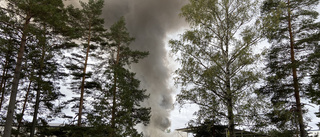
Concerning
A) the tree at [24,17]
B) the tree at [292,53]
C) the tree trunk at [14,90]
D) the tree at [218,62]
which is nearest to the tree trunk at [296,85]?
the tree at [292,53]

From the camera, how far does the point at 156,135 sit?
56969 mm

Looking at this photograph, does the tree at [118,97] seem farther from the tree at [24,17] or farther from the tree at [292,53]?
the tree at [292,53]

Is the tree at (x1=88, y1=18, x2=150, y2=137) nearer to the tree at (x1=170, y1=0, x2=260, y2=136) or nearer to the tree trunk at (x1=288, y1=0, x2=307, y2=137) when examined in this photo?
the tree at (x1=170, y1=0, x2=260, y2=136)

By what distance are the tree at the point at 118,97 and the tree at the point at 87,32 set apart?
1.18 m

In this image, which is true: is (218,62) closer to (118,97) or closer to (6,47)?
(118,97)

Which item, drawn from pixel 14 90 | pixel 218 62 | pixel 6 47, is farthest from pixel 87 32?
pixel 218 62

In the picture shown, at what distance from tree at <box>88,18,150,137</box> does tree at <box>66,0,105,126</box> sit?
3.86ft

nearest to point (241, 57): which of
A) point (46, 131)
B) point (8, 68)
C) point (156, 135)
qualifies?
point (46, 131)

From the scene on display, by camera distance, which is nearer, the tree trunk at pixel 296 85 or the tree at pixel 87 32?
the tree trunk at pixel 296 85

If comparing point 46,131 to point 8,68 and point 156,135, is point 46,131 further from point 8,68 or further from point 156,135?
point 156,135

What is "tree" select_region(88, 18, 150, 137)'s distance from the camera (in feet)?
42.2

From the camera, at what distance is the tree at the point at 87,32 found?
61.4 feet

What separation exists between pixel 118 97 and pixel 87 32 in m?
8.84

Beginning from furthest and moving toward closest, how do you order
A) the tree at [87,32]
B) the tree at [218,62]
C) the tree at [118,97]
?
the tree at [87,32], the tree at [118,97], the tree at [218,62]
